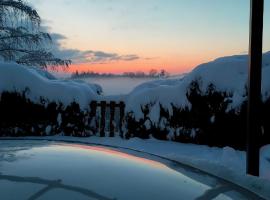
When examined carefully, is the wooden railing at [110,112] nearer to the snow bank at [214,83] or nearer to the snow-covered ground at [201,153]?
the snow-covered ground at [201,153]

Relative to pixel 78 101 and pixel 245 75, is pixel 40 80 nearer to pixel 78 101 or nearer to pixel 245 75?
pixel 78 101

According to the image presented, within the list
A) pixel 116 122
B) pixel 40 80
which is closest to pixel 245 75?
pixel 116 122

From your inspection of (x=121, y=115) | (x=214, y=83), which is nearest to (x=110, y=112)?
(x=121, y=115)

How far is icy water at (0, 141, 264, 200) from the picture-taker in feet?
5.30

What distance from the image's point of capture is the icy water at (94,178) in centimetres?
161

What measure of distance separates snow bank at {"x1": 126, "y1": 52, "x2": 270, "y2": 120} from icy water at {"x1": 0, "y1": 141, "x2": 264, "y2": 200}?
22.7 feet

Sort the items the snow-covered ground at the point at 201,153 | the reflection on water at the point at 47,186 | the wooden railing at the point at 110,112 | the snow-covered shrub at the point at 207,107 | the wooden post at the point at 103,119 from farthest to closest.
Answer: the wooden post at the point at 103,119 < the wooden railing at the point at 110,112 < the snow-covered shrub at the point at 207,107 < the snow-covered ground at the point at 201,153 < the reflection on water at the point at 47,186

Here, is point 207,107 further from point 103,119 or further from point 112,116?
point 103,119

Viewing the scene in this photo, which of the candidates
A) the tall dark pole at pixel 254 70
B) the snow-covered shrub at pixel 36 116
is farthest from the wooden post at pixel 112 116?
the tall dark pole at pixel 254 70

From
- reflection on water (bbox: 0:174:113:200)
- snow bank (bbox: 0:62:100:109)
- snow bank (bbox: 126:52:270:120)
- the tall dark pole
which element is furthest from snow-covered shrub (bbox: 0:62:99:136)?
reflection on water (bbox: 0:174:113:200)

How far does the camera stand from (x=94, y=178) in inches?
70.1

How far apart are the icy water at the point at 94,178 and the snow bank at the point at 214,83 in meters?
6.93

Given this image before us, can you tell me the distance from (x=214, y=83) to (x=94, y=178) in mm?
7840

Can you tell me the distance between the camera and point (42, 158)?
2.02 m
